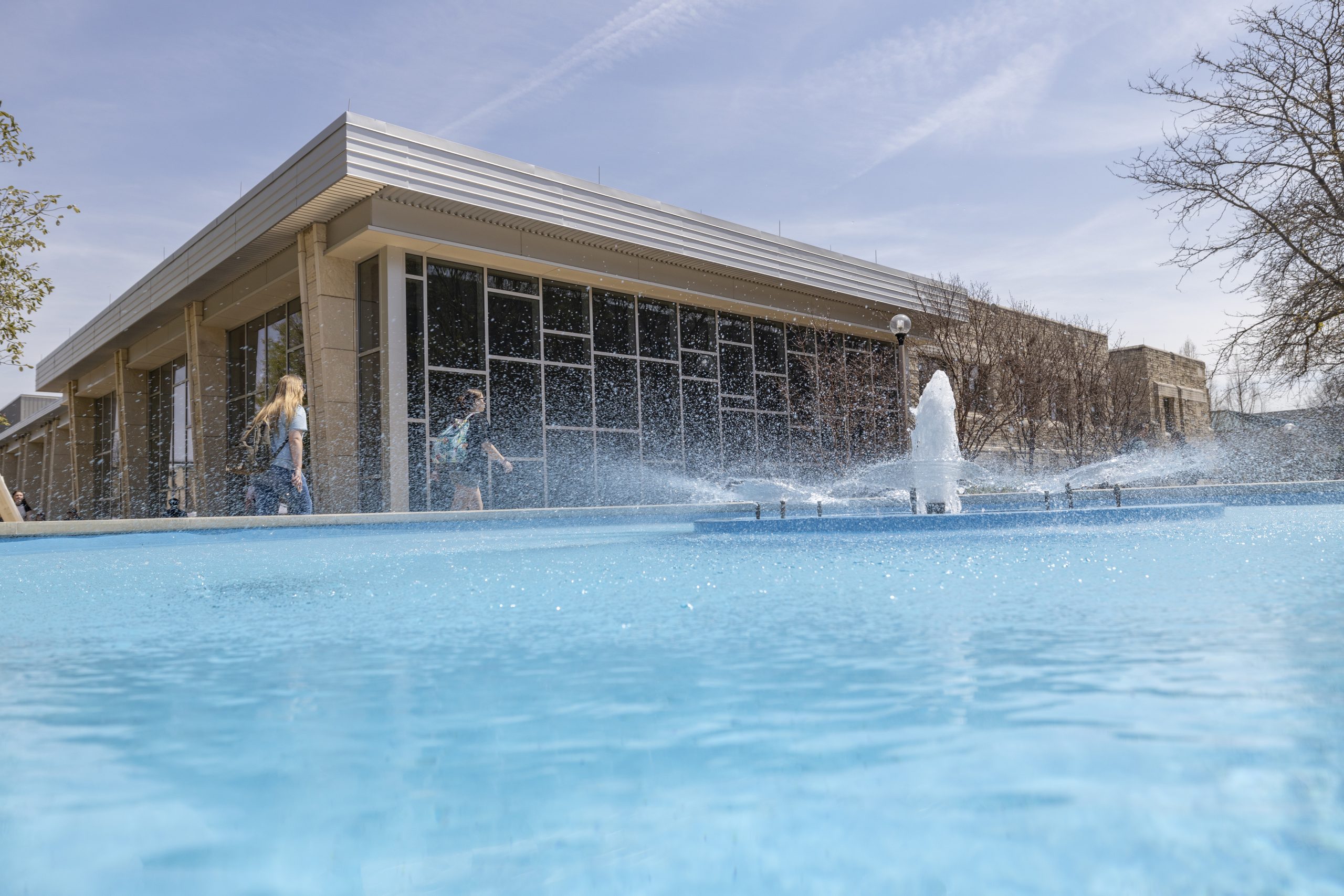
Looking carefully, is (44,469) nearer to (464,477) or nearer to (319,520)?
(464,477)

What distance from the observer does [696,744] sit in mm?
1830

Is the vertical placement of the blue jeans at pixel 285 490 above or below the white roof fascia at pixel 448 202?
below

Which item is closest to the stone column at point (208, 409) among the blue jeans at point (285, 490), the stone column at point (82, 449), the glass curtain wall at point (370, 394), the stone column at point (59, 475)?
the glass curtain wall at point (370, 394)

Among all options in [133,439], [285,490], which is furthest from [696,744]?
[133,439]

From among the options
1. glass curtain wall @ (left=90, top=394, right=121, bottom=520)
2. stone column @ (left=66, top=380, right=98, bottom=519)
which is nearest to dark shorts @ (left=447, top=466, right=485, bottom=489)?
glass curtain wall @ (left=90, top=394, right=121, bottom=520)

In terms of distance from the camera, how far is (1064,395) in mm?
27031

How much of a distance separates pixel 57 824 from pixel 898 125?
14934 mm

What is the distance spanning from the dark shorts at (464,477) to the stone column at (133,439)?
16610mm

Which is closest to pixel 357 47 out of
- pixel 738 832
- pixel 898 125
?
pixel 898 125

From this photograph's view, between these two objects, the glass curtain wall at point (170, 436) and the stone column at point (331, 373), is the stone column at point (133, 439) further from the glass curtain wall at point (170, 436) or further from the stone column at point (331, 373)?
the stone column at point (331, 373)

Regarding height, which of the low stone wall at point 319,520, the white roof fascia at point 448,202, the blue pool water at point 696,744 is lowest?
the blue pool water at point 696,744

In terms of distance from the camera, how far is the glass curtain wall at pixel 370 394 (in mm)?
14016

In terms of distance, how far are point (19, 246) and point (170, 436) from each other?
11.9 meters

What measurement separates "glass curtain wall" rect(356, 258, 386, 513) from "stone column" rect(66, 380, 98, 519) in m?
18.7
